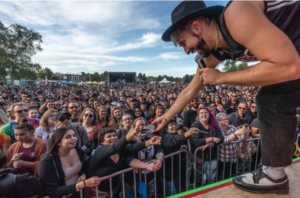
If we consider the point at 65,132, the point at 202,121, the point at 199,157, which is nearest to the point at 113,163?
the point at 65,132

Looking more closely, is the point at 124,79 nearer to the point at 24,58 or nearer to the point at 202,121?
the point at 24,58

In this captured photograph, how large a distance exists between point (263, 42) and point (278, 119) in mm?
615

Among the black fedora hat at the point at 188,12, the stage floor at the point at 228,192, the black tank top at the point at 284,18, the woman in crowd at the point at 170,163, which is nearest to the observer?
the black tank top at the point at 284,18

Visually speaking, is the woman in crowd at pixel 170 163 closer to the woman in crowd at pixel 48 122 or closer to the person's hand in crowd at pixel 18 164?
the person's hand in crowd at pixel 18 164

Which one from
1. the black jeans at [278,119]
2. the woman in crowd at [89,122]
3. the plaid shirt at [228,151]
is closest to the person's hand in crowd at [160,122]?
the black jeans at [278,119]

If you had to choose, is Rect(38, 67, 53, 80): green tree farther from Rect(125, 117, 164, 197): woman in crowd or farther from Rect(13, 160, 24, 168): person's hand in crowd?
Rect(125, 117, 164, 197): woman in crowd

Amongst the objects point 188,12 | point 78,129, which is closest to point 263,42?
point 188,12

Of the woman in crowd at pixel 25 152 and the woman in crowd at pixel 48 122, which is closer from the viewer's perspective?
the woman in crowd at pixel 25 152

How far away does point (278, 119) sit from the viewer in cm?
117

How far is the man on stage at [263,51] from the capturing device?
856mm

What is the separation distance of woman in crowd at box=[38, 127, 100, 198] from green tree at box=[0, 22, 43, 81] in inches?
1123

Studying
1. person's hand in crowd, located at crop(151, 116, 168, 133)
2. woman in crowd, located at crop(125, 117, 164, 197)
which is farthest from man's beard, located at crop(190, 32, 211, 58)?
woman in crowd, located at crop(125, 117, 164, 197)

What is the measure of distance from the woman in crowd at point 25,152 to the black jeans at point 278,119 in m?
3.23

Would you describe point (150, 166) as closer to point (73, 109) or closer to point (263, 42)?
point (263, 42)
